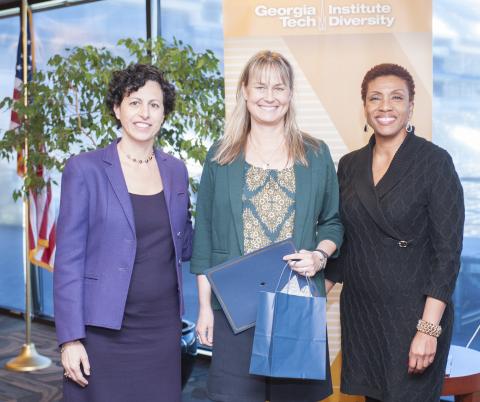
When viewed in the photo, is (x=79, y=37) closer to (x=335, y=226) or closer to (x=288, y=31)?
(x=288, y=31)

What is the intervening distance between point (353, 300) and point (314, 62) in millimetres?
1398

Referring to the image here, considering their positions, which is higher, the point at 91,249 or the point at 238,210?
the point at 238,210

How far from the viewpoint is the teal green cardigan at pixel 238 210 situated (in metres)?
2.28

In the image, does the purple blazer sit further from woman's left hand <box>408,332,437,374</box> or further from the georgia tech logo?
the georgia tech logo

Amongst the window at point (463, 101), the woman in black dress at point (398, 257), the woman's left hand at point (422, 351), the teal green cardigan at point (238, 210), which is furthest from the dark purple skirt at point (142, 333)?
the window at point (463, 101)

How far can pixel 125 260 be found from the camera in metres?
2.30

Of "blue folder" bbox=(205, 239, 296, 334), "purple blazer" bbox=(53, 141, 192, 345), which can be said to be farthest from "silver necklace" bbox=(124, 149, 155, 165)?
"blue folder" bbox=(205, 239, 296, 334)

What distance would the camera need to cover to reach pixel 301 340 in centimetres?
213

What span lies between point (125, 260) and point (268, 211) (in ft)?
1.72

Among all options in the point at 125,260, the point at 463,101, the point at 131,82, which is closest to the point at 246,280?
the point at 125,260

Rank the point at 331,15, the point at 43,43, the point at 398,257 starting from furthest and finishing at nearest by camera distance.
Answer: the point at 43,43 < the point at 331,15 < the point at 398,257

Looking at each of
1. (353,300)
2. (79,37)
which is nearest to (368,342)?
(353,300)

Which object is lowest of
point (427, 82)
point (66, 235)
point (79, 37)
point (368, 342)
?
point (368, 342)

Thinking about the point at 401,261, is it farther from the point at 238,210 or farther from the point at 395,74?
the point at 395,74
